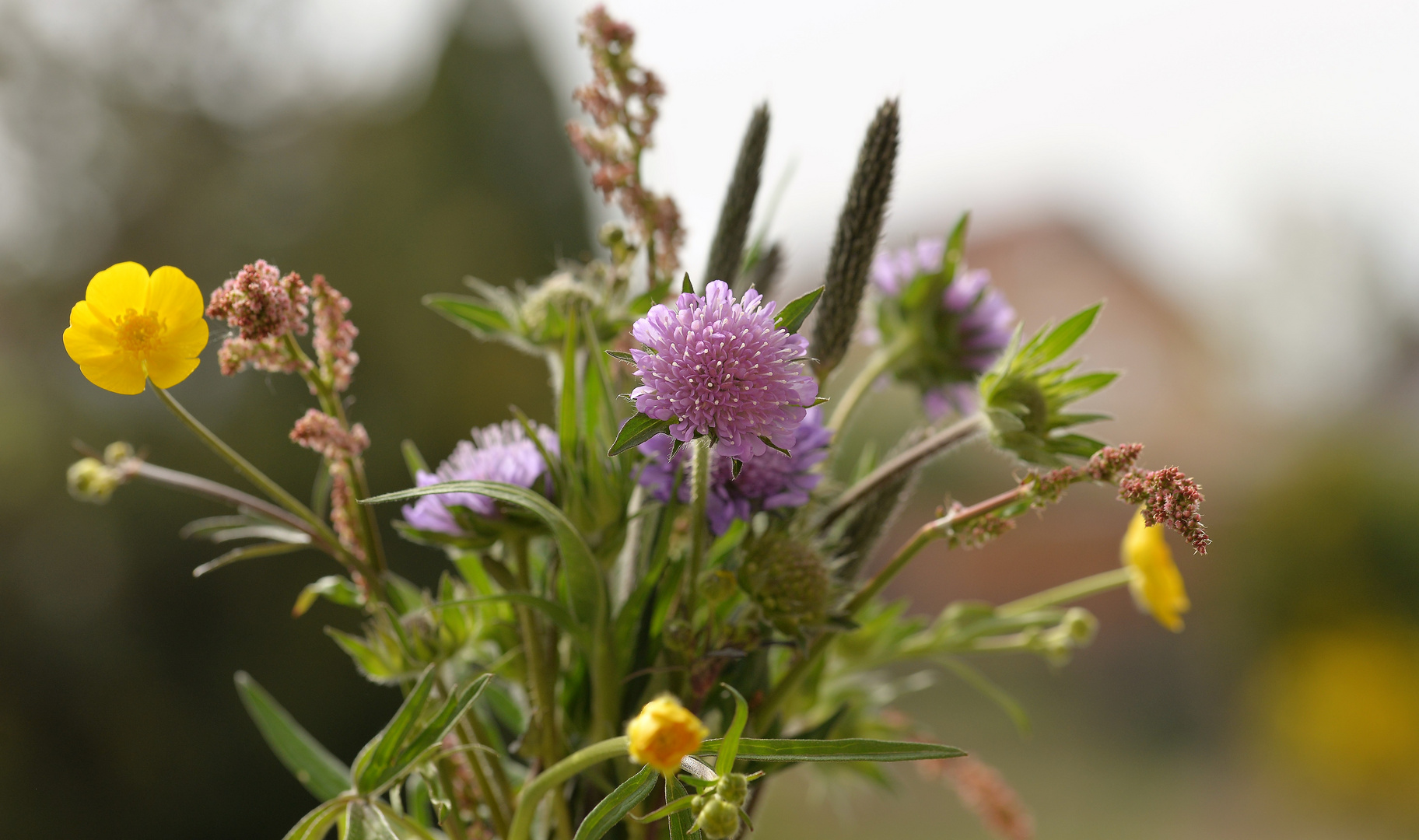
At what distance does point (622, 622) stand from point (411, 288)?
7.95ft

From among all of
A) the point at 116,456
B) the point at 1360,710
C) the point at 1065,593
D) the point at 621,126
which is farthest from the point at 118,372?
the point at 1360,710

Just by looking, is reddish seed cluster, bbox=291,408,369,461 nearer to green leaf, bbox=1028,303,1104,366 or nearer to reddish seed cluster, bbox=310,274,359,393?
reddish seed cluster, bbox=310,274,359,393

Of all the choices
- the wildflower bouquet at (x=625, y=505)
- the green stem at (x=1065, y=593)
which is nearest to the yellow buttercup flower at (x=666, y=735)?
the wildflower bouquet at (x=625, y=505)

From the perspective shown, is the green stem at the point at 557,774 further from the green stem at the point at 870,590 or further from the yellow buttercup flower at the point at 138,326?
the yellow buttercup flower at the point at 138,326

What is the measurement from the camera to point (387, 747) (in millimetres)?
326

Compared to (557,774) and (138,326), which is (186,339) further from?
(557,774)

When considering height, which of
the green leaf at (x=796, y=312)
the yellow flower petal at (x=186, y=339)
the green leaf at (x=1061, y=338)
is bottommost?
the yellow flower petal at (x=186, y=339)

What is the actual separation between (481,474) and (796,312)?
17 centimetres

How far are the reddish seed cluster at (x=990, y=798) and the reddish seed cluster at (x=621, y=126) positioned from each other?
358mm

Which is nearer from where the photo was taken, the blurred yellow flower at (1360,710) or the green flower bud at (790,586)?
the green flower bud at (790,586)

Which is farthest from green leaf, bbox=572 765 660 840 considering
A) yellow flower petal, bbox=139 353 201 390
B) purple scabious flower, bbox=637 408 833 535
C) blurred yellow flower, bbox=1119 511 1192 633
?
blurred yellow flower, bbox=1119 511 1192 633

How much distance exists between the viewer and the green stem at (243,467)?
0.30 metres

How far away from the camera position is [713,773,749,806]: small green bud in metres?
0.26

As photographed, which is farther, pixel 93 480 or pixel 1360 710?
pixel 1360 710
